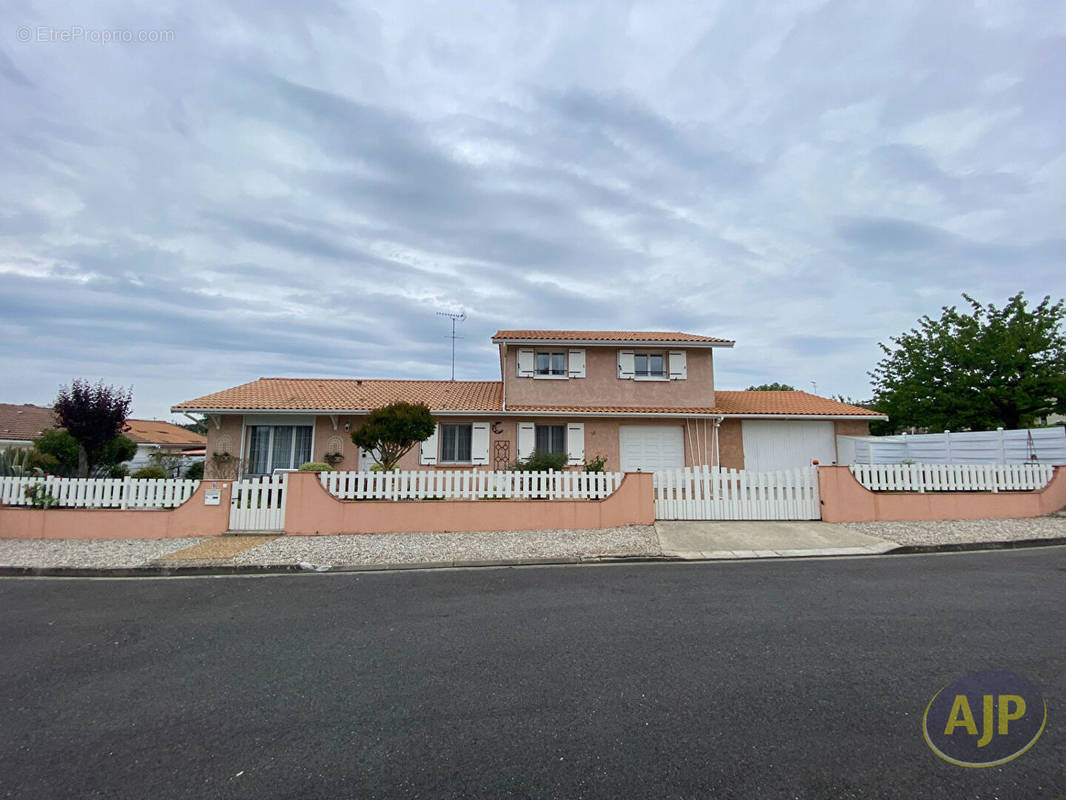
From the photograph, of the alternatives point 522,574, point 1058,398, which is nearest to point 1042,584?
point 522,574

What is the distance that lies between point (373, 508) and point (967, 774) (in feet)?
30.1

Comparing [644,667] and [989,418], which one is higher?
[989,418]

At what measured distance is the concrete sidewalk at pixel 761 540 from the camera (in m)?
8.45

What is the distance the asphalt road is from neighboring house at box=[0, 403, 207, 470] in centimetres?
2209

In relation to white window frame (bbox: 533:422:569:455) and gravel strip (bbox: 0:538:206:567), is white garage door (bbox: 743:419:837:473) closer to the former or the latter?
white window frame (bbox: 533:422:569:455)

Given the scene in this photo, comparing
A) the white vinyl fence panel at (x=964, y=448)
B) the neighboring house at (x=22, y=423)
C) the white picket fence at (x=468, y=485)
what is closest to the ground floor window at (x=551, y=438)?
the white picket fence at (x=468, y=485)

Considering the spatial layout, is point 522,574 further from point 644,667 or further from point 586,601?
point 644,667

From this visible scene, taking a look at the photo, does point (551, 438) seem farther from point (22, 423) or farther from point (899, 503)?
point (22, 423)

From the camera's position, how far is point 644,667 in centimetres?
395

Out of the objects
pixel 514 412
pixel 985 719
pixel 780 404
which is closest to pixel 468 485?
pixel 514 412

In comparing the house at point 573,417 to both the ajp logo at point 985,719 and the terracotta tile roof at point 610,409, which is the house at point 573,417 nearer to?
the terracotta tile roof at point 610,409

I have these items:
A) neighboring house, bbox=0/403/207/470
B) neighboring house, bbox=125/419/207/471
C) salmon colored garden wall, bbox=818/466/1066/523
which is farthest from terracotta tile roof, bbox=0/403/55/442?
salmon colored garden wall, bbox=818/466/1066/523

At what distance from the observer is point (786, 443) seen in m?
17.7

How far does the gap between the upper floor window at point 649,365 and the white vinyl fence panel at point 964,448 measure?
653 centimetres
